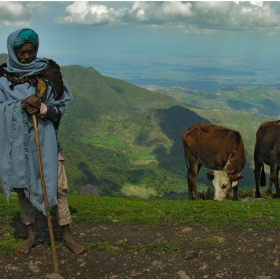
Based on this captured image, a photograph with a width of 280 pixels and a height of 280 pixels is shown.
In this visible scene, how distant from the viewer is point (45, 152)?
5.98 m

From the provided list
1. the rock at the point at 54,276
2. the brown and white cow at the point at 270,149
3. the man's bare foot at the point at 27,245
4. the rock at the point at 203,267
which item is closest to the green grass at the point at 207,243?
the rock at the point at 203,267

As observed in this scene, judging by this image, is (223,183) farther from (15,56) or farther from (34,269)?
(15,56)

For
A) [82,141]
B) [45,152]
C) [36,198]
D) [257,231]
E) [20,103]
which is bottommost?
[82,141]

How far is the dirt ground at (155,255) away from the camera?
5.67 metres

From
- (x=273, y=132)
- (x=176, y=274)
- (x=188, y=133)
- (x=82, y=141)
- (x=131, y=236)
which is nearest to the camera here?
(x=176, y=274)

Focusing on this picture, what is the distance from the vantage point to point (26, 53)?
5914 mm

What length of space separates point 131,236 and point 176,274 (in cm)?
172

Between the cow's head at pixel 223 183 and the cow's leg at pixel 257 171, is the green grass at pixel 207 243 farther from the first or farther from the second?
the cow's leg at pixel 257 171

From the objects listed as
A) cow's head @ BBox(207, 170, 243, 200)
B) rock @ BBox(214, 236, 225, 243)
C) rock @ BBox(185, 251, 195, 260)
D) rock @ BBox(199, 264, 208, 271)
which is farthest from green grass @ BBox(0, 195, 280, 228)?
cow's head @ BBox(207, 170, 243, 200)

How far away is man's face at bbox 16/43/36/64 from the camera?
586 centimetres

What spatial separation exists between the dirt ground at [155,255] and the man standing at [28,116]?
0.99 metres

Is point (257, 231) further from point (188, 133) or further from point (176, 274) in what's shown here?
point (188, 133)

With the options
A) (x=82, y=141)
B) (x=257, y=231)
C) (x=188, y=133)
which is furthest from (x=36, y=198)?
(x=82, y=141)

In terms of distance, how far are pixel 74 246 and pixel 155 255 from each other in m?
1.40
